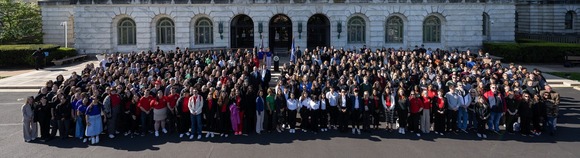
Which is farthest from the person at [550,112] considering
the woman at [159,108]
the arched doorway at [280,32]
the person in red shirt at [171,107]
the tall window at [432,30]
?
the arched doorway at [280,32]

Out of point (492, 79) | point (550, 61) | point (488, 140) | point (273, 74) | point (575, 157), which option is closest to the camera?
point (575, 157)

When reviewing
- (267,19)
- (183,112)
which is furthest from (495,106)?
(267,19)

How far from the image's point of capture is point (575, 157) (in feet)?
44.8

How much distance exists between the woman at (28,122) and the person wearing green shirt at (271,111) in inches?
296

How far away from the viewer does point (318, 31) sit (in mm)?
42250

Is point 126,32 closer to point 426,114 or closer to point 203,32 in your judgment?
point 203,32

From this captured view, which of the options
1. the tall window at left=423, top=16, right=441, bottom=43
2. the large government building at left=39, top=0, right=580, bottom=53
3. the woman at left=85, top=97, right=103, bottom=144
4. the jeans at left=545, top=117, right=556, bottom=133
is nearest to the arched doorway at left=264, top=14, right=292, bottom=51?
the large government building at left=39, top=0, right=580, bottom=53

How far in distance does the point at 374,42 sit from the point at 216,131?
2682cm

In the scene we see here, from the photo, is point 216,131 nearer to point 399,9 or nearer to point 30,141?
point 30,141

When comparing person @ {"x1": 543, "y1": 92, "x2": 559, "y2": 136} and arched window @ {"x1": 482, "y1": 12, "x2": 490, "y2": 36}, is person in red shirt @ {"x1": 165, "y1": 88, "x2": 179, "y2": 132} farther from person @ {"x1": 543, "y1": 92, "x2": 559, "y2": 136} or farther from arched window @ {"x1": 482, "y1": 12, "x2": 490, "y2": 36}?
arched window @ {"x1": 482, "y1": 12, "x2": 490, "y2": 36}

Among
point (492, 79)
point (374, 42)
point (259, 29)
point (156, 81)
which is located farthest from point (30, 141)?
point (374, 42)

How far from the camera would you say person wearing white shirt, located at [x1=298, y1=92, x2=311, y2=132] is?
17078 millimetres

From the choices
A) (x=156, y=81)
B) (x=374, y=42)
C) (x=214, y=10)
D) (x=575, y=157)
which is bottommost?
(x=575, y=157)

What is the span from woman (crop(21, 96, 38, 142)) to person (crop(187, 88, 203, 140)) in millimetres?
4905
